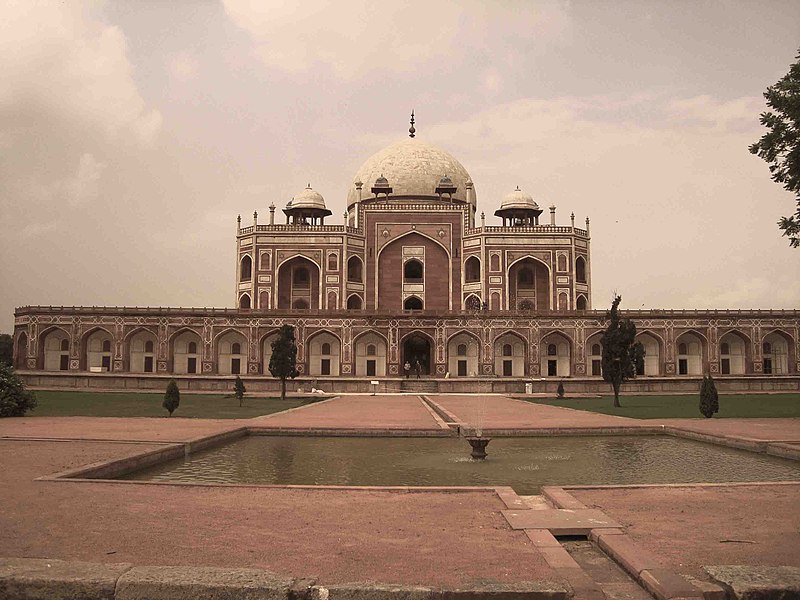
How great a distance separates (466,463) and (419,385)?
19.7 meters

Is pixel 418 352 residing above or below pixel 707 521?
above

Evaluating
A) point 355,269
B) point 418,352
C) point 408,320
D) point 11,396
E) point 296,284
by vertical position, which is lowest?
point 11,396

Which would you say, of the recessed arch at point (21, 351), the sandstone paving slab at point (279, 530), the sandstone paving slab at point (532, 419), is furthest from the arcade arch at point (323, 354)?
the sandstone paving slab at point (279, 530)

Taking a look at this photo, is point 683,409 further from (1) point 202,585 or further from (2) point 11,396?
(1) point 202,585

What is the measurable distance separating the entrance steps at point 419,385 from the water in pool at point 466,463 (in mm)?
16816

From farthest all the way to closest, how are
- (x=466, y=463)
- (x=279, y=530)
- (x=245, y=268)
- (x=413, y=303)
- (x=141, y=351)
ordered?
(x=245, y=268) → (x=413, y=303) → (x=141, y=351) → (x=466, y=463) → (x=279, y=530)

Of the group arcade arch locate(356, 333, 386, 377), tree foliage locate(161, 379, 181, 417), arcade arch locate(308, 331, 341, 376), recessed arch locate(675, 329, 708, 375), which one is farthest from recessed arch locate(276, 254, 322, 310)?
tree foliage locate(161, 379, 181, 417)

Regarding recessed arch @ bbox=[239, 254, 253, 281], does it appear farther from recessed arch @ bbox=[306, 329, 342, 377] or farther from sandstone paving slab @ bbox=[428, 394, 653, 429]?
sandstone paving slab @ bbox=[428, 394, 653, 429]

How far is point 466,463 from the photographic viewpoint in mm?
8922

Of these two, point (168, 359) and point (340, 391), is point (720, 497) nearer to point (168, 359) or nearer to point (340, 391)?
point (340, 391)

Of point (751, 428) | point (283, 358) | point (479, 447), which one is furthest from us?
point (283, 358)

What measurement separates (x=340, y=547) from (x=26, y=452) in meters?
5.88

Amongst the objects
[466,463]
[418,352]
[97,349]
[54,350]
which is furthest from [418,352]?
[466,463]

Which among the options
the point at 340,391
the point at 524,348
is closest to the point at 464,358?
A: the point at 524,348
